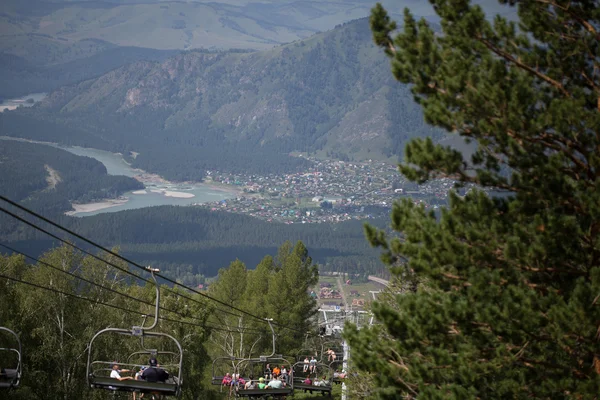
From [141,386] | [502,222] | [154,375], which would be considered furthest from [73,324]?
[502,222]

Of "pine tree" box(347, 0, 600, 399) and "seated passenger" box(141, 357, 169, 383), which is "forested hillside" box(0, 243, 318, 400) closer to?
"seated passenger" box(141, 357, 169, 383)

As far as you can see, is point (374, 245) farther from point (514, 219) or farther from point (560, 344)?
point (560, 344)

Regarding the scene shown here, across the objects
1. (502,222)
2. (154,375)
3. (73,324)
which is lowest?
(73,324)

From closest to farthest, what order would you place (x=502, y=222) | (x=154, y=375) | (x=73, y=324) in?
(x=502, y=222), (x=154, y=375), (x=73, y=324)

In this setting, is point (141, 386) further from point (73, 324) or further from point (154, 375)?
point (73, 324)

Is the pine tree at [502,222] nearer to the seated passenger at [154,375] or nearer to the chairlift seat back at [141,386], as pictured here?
the chairlift seat back at [141,386]

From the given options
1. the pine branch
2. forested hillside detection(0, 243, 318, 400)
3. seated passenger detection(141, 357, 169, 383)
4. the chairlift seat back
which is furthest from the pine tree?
forested hillside detection(0, 243, 318, 400)

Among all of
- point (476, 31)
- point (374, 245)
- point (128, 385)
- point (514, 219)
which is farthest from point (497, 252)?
point (128, 385)

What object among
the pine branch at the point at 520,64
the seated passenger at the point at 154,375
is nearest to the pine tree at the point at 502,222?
the pine branch at the point at 520,64
